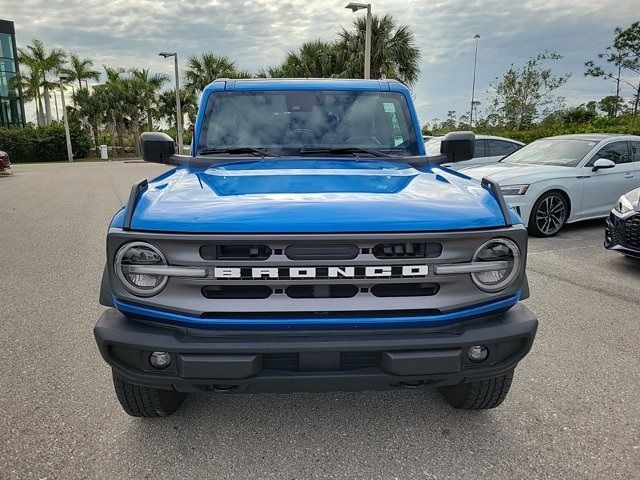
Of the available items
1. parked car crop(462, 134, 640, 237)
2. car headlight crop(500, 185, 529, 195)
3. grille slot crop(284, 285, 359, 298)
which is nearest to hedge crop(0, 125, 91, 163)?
parked car crop(462, 134, 640, 237)

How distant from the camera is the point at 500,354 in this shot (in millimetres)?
2191

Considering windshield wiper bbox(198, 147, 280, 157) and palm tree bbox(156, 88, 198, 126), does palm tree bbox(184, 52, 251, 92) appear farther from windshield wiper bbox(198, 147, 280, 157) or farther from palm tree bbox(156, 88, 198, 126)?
windshield wiper bbox(198, 147, 280, 157)

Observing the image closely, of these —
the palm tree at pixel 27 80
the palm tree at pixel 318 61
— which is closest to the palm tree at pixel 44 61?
the palm tree at pixel 27 80

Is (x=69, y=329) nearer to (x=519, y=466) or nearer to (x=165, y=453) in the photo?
(x=165, y=453)

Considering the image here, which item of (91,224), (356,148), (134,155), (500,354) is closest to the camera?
(500,354)

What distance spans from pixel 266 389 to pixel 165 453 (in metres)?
0.80

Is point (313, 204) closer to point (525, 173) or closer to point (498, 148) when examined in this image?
point (525, 173)

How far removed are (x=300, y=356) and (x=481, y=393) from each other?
3.80 feet

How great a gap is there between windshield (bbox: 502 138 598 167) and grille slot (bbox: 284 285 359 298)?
6970 millimetres

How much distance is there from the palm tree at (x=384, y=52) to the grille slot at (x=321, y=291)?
71.1ft

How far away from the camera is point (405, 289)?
7.13 ft

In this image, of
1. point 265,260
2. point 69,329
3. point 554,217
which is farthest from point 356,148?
point 554,217

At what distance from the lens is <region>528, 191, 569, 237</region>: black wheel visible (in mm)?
7438

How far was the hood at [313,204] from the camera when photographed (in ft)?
6.77
